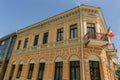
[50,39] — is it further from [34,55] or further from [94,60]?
[94,60]

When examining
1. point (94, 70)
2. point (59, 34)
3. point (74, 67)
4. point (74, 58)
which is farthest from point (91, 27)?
point (74, 67)

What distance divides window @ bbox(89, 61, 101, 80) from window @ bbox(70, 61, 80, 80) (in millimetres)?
1192

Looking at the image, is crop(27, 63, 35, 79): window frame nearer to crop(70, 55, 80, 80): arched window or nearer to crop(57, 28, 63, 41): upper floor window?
crop(57, 28, 63, 41): upper floor window

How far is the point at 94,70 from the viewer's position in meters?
10.2

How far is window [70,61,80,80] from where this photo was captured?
10137 millimetres

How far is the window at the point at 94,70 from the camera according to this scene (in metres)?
9.91

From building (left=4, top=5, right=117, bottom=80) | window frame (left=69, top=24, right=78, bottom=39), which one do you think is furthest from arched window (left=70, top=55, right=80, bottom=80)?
window frame (left=69, top=24, right=78, bottom=39)

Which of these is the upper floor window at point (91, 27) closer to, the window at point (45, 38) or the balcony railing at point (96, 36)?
the balcony railing at point (96, 36)

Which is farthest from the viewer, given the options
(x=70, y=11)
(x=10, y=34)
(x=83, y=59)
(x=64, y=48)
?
(x=10, y=34)

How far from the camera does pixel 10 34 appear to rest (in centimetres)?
2027

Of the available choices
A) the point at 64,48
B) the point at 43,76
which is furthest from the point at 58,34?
the point at 43,76

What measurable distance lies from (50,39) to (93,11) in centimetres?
608

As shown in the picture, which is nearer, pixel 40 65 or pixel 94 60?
pixel 94 60

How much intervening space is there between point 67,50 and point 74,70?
217cm
